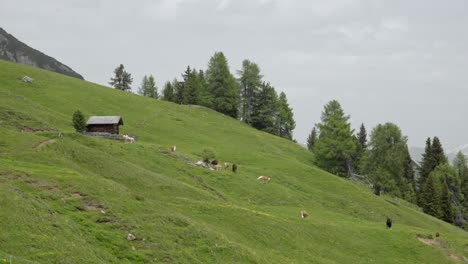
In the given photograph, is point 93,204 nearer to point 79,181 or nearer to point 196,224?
point 79,181

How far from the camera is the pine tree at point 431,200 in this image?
90.2 metres

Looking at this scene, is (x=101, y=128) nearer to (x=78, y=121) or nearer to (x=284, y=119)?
(x=78, y=121)

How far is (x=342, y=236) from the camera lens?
41.7m

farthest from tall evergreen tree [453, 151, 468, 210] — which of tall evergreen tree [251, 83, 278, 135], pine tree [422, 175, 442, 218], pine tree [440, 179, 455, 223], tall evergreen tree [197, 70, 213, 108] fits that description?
tall evergreen tree [197, 70, 213, 108]

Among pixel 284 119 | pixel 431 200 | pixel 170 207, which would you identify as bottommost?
pixel 170 207

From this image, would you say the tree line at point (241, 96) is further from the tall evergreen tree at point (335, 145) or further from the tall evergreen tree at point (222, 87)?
the tall evergreen tree at point (335, 145)

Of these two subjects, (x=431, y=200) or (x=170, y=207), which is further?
(x=431, y=200)

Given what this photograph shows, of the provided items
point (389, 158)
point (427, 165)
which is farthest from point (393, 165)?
point (427, 165)

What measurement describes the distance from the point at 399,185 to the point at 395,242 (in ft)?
197

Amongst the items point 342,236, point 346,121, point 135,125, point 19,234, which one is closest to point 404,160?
point 346,121

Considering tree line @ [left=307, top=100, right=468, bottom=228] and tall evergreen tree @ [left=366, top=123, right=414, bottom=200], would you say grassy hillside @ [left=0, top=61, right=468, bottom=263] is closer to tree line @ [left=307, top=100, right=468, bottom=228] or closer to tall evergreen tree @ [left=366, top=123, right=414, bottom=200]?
tree line @ [left=307, top=100, right=468, bottom=228]

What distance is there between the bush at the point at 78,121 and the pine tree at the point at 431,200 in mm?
69600

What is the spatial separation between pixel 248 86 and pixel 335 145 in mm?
40096

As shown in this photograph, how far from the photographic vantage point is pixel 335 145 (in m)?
88.1
